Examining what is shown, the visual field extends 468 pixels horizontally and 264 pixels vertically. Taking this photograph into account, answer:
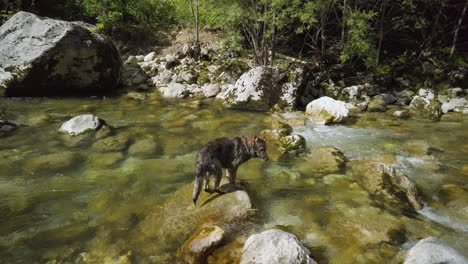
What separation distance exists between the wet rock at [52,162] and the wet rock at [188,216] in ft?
11.4

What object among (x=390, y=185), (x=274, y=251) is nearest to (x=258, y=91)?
(x=390, y=185)

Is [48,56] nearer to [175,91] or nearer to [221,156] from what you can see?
[175,91]

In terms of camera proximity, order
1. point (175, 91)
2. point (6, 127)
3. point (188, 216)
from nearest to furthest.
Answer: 1. point (188, 216)
2. point (6, 127)
3. point (175, 91)

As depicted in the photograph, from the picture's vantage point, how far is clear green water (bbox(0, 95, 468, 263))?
4.57 meters

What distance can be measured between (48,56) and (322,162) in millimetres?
12944

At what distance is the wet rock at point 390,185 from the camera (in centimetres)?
582

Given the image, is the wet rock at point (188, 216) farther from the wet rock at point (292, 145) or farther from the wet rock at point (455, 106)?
the wet rock at point (455, 106)

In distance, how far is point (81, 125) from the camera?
939 cm

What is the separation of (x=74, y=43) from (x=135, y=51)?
11267 mm

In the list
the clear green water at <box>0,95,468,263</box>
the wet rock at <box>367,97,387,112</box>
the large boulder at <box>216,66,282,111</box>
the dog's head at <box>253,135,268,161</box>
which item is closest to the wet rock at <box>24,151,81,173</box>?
the clear green water at <box>0,95,468,263</box>

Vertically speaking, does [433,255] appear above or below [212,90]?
below

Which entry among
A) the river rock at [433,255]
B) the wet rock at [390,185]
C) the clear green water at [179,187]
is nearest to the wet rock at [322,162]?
the clear green water at [179,187]

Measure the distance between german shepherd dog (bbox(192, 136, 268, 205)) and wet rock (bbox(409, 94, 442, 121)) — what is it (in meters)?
10.5

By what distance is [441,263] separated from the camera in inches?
139
